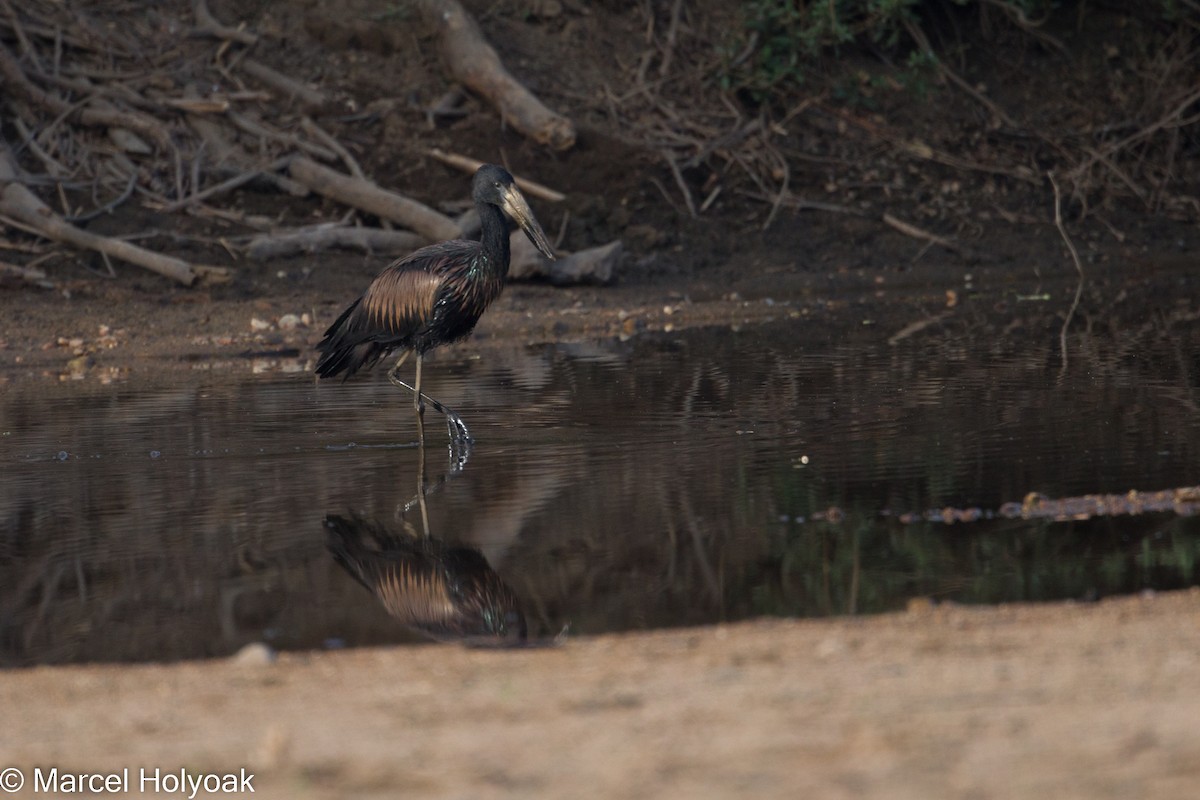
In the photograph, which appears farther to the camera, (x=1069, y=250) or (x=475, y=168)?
(x=1069, y=250)

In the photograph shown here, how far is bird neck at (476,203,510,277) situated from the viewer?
9320 millimetres

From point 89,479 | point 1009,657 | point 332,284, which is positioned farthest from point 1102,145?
point 1009,657

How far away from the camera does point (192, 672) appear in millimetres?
4727

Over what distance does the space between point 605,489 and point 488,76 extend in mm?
10180

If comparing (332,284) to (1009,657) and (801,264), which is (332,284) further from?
(1009,657)

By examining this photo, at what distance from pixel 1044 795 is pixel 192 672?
253 cm

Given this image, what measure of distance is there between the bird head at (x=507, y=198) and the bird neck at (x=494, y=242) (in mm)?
70

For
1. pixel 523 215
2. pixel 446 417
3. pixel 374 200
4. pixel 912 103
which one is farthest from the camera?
pixel 912 103

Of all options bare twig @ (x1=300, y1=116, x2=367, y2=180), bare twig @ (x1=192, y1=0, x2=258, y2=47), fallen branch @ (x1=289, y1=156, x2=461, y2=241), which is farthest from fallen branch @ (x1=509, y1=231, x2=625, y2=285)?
bare twig @ (x1=192, y1=0, x2=258, y2=47)

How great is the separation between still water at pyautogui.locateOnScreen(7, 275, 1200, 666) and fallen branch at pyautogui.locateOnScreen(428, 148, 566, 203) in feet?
13.9

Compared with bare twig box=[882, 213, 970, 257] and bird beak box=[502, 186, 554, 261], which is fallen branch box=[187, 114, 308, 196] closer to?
bare twig box=[882, 213, 970, 257]

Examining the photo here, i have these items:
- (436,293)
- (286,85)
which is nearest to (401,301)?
(436,293)

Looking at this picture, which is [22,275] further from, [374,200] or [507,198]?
[507,198]

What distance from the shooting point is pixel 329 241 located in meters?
14.6
